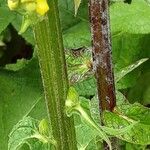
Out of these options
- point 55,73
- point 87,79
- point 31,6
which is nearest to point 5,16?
point 87,79

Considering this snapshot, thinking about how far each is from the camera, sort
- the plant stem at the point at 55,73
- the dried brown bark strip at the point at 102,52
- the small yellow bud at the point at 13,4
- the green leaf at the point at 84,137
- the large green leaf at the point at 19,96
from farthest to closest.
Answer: the large green leaf at the point at 19,96 < the green leaf at the point at 84,137 < the dried brown bark strip at the point at 102,52 < the plant stem at the point at 55,73 < the small yellow bud at the point at 13,4

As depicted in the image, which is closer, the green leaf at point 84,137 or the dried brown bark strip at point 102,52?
the dried brown bark strip at point 102,52

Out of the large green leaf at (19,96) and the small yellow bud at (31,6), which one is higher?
the small yellow bud at (31,6)

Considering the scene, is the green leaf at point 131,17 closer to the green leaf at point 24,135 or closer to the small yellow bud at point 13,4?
the green leaf at point 24,135

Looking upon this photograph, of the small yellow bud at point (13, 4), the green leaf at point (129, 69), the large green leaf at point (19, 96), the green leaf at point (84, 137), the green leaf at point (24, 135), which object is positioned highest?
the small yellow bud at point (13, 4)

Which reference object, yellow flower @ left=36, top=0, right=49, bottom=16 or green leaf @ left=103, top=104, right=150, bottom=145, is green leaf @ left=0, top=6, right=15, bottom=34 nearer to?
green leaf @ left=103, top=104, right=150, bottom=145

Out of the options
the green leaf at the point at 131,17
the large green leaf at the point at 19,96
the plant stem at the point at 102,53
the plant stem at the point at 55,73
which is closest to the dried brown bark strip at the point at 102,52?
the plant stem at the point at 102,53

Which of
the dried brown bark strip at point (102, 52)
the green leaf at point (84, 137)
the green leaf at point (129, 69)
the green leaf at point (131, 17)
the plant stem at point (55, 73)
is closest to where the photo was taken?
the plant stem at point (55, 73)

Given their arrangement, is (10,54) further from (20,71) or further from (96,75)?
(96,75)
